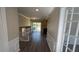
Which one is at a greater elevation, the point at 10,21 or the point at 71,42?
the point at 10,21

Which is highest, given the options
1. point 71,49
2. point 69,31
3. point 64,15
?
point 64,15

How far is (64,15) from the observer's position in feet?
7.84

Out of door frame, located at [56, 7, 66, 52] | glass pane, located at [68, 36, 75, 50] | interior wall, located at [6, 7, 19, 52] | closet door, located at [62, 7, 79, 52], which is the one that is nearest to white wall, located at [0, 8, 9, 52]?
interior wall, located at [6, 7, 19, 52]

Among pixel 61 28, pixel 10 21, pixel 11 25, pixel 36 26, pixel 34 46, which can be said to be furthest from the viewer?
pixel 36 26

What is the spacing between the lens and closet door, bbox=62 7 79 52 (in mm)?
2029

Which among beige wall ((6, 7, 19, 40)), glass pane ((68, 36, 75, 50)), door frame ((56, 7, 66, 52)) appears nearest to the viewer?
glass pane ((68, 36, 75, 50))

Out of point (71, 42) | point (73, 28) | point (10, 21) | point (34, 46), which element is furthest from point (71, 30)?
point (34, 46)

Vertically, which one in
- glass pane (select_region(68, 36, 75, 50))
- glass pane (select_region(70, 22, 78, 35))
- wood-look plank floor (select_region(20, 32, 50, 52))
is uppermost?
glass pane (select_region(70, 22, 78, 35))

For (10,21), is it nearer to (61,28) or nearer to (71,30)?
(61,28)

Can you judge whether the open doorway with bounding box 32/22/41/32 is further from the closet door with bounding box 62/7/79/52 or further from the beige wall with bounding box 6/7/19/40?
the closet door with bounding box 62/7/79/52

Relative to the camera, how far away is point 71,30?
2.16 m
